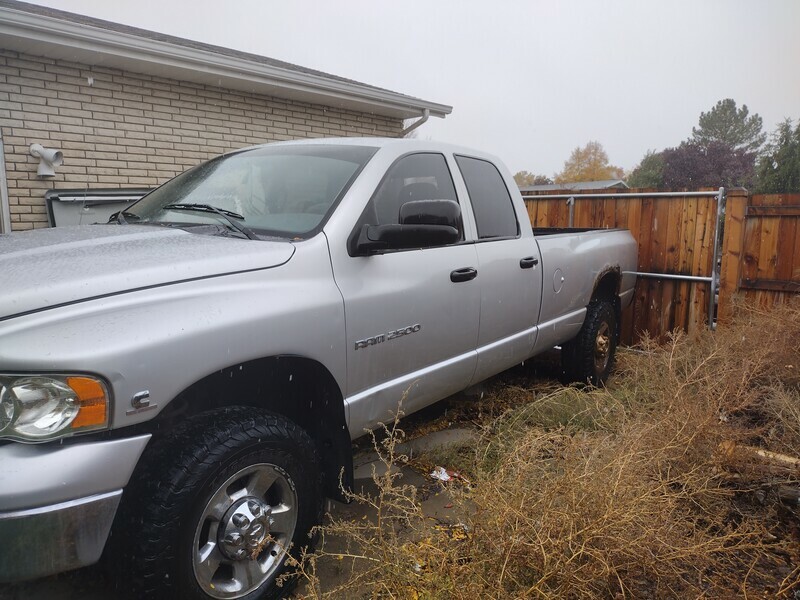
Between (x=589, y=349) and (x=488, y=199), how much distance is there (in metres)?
1.86

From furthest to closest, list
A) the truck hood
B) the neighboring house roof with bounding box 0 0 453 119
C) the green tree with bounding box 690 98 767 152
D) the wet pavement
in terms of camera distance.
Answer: the green tree with bounding box 690 98 767 152 < the neighboring house roof with bounding box 0 0 453 119 < the wet pavement < the truck hood

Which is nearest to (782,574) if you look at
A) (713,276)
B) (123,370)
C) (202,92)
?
(123,370)

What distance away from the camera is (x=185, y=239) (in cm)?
246

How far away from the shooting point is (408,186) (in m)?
3.25

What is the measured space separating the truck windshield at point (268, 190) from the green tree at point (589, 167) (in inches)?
2427

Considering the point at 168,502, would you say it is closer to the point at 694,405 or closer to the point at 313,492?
the point at 313,492

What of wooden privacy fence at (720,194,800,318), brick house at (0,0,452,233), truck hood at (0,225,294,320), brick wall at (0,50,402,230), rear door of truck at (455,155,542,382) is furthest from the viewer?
wooden privacy fence at (720,194,800,318)

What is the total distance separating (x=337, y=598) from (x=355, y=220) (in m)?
1.61

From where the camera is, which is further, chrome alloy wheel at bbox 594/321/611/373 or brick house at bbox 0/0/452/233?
brick house at bbox 0/0/452/233

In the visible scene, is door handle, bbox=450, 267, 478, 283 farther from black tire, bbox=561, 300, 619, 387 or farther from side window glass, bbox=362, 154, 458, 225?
black tire, bbox=561, 300, 619, 387

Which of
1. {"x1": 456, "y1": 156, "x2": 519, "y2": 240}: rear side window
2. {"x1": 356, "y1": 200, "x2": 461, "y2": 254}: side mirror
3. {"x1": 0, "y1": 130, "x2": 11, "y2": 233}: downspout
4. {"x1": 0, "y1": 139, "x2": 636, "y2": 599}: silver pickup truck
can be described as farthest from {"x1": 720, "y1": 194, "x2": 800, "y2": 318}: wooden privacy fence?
{"x1": 0, "y1": 130, "x2": 11, "y2": 233}: downspout

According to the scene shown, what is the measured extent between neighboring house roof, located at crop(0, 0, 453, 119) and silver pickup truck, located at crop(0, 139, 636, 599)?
3329 mm

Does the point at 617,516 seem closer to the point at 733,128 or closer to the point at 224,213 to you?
the point at 224,213

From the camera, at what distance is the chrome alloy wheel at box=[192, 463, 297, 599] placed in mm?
2029
